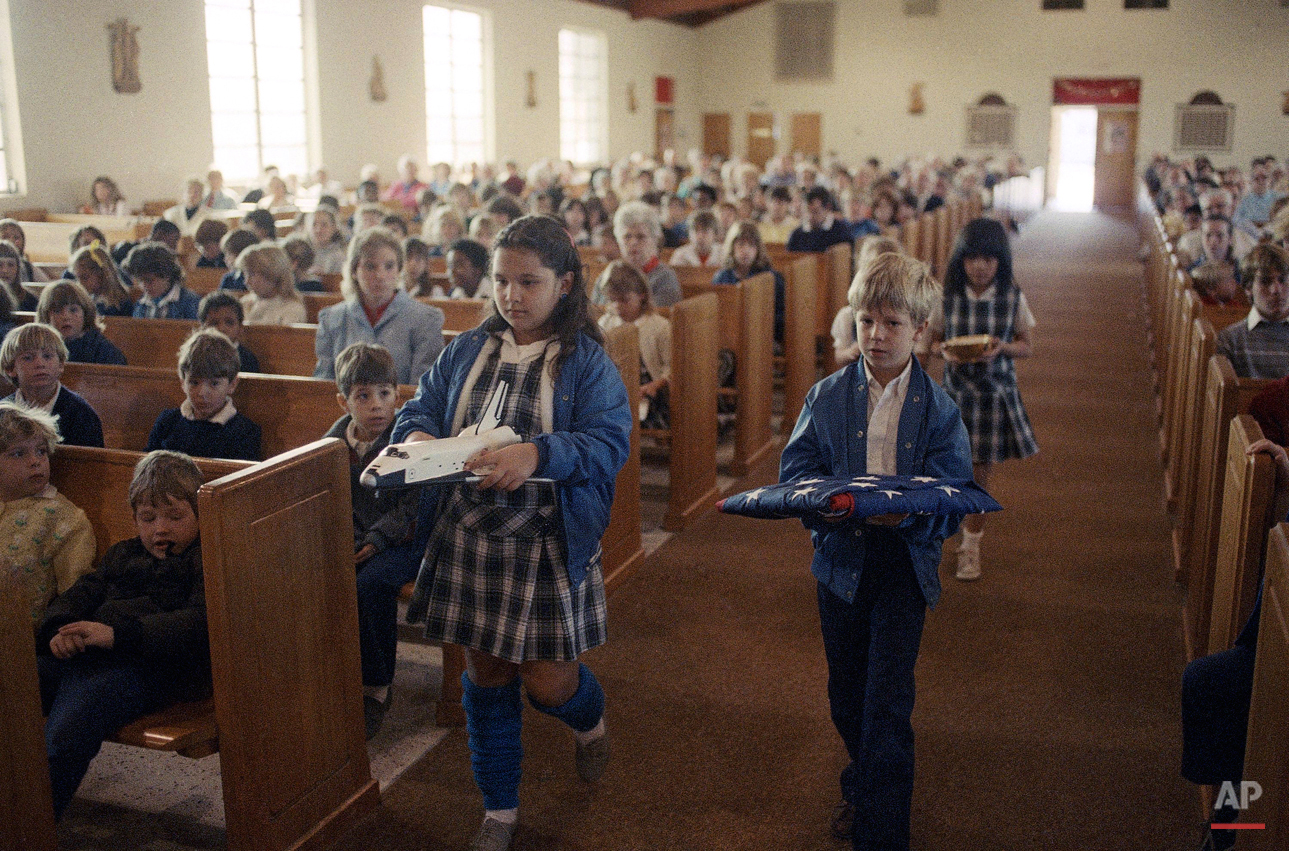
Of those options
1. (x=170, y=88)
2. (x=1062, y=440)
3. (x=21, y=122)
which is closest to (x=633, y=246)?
(x=1062, y=440)

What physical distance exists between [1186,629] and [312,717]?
2.79 metres

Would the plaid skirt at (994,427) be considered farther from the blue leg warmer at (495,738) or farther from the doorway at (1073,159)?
the doorway at (1073,159)

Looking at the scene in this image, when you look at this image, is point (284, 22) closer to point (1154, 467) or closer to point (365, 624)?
point (1154, 467)

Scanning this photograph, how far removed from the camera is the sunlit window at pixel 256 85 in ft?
42.4

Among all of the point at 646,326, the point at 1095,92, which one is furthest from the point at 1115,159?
the point at 646,326

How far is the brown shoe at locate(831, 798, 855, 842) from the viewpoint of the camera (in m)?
2.75

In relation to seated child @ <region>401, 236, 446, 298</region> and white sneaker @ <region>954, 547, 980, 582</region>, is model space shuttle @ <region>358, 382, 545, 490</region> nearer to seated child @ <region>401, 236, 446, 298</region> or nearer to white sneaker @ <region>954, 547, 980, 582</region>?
white sneaker @ <region>954, 547, 980, 582</region>

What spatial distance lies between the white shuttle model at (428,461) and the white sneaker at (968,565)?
2.61 metres

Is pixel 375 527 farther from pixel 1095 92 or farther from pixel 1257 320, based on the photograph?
pixel 1095 92

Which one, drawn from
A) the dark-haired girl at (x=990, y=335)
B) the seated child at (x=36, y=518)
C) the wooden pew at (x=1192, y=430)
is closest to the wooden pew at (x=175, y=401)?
the seated child at (x=36, y=518)

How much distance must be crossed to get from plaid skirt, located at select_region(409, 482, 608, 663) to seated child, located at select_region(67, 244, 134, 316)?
4.01 m

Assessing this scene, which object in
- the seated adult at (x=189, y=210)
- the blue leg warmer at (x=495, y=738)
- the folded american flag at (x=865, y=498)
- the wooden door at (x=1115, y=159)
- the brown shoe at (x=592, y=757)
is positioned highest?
the wooden door at (x=1115, y=159)

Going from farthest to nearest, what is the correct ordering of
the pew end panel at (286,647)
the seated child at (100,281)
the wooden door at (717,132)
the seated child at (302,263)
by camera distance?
the wooden door at (717,132)
the seated child at (302,263)
the seated child at (100,281)
the pew end panel at (286,647)

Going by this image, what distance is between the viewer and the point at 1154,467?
5.97 m
